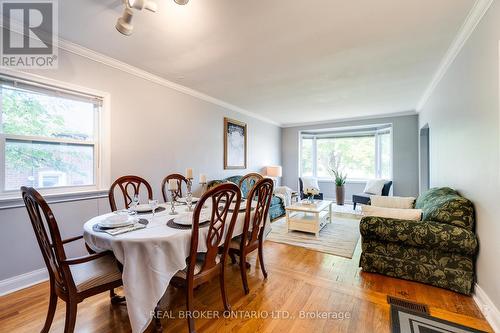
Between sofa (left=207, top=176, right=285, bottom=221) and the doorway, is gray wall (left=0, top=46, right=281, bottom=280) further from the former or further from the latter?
the doorway

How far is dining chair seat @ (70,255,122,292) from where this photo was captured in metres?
1.37

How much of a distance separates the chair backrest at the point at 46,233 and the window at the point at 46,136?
1173 mm

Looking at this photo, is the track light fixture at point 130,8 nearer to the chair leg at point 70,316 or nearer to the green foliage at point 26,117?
the green foliage at point 26,117

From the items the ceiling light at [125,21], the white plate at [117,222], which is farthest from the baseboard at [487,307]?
the ceiling light at [125,21]

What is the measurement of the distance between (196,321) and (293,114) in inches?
196

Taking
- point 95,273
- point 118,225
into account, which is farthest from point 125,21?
point 95,273

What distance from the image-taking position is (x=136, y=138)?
3.02 m

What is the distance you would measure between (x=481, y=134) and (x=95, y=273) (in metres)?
3.09

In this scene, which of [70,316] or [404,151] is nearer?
[70,316]

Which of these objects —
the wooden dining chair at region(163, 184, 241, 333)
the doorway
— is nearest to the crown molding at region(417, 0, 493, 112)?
the doorway

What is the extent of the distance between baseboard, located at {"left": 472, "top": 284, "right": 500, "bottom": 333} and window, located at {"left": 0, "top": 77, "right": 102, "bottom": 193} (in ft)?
12.6

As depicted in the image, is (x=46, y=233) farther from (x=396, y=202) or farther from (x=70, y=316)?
(x=396, y=202)

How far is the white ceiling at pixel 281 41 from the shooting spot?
183 centimetres

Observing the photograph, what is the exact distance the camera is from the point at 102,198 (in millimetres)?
2672
